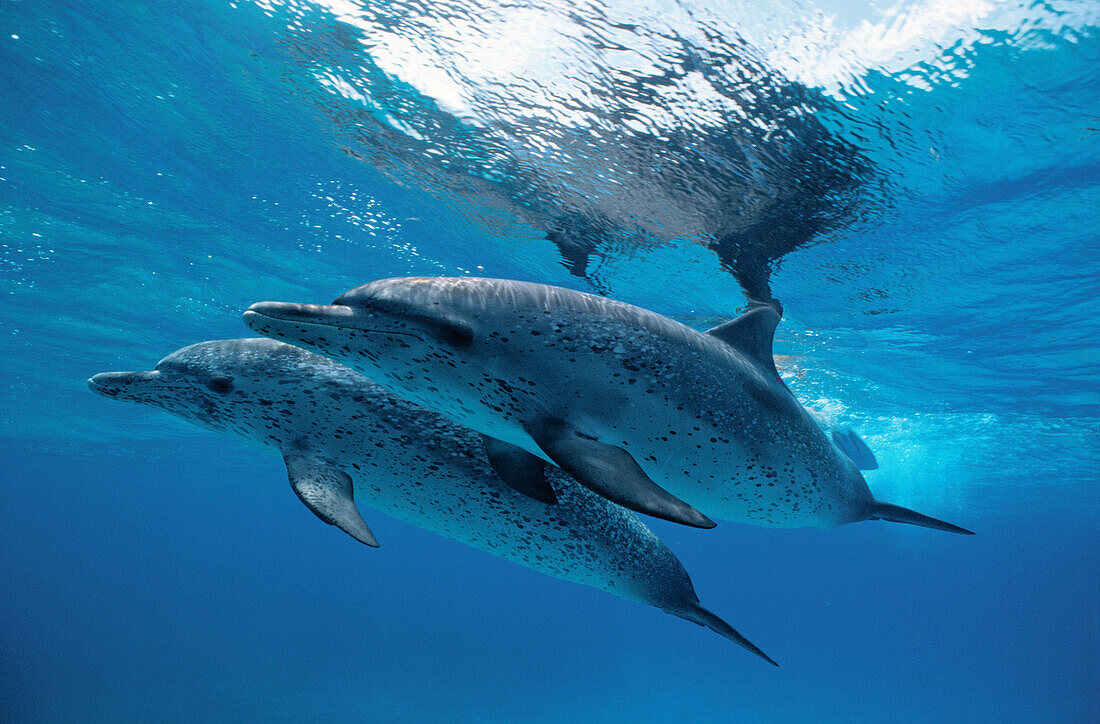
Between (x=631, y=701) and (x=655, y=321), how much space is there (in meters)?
49.1

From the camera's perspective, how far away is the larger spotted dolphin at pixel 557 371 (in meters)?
2.92

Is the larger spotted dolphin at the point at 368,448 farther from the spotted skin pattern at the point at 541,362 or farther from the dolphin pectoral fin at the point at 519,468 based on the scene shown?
the spotted skin pattern at the point at 541,362

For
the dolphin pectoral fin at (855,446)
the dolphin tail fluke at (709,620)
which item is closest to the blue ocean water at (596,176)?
the dolphin pectoral fin at (855,446)

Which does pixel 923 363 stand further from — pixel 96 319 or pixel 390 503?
pixel 96 319

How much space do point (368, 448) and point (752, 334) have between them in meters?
3.16

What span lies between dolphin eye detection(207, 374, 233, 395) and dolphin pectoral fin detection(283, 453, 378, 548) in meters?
0.71

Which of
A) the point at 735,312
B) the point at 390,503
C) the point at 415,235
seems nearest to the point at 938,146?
the point at 735,312

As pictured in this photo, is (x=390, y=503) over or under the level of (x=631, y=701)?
over

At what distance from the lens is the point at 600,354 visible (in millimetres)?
3248

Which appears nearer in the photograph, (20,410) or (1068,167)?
(1068,167)

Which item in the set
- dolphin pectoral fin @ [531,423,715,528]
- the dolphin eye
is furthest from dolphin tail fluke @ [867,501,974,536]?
the dolphin eye

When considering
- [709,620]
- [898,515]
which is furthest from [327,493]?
[898,515]

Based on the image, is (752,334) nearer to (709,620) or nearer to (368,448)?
(709,620)

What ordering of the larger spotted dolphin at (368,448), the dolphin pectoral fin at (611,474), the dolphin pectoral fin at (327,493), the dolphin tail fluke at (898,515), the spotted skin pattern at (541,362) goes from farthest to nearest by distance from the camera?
the dolphin tail fluke at (898,515), the larger spotted dolphin at (368,448), the dolphin pectoral fin at (327,493), the spotted skin pattern at (541,362), the dolphin pectoral fin at (611,474)
